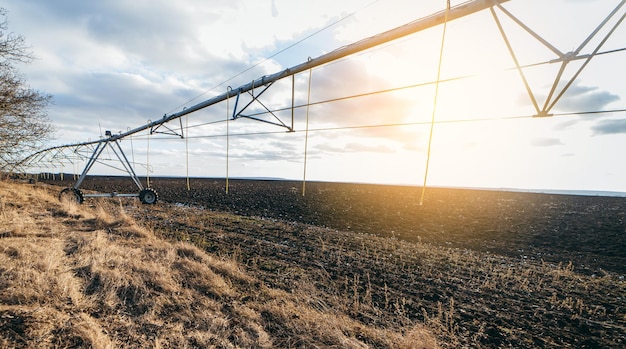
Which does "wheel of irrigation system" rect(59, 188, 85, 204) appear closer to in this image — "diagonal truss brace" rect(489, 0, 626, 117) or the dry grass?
the dry grass

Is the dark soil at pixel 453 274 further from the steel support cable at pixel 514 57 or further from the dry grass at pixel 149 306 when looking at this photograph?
the steel support cable at pixel 514 57

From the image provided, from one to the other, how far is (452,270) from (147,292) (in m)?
10.3

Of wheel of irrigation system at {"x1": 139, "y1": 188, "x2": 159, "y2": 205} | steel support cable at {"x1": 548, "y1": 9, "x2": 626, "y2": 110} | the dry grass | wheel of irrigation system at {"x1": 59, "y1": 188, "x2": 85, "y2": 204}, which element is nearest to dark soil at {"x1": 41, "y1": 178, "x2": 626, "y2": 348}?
the dry grass

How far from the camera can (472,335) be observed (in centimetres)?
611

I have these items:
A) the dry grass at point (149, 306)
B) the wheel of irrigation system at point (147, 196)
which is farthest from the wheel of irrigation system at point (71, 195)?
the dry grass at point (149, 306)

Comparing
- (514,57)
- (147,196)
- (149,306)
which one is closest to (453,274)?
(514,57)

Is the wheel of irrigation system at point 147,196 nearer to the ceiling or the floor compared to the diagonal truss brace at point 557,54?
nearer to the floor

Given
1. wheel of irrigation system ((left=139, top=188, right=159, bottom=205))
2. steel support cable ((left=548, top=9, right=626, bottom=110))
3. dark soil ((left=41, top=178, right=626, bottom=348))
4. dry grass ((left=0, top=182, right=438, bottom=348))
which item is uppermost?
steel support cable ((left=548, top=9, right=626, bottom=110))

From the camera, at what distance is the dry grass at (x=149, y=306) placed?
4254 mm

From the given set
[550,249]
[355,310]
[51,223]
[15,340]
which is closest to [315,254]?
[355,310]

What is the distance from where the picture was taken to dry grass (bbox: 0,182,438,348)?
14.0 feet

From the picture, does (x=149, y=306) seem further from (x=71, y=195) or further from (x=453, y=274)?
(x=71, y=195)

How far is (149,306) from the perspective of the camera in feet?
17.5

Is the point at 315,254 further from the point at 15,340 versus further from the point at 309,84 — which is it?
the point at 15,340
